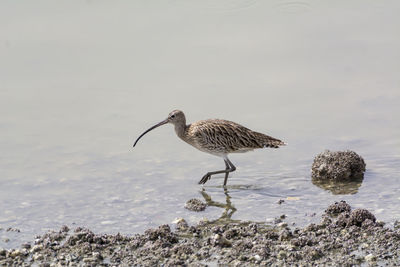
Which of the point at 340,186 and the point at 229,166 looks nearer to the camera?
the point at 340,186

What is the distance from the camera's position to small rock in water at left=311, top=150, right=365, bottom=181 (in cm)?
1156

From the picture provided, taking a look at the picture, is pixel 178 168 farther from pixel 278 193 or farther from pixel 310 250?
pixel 310 250

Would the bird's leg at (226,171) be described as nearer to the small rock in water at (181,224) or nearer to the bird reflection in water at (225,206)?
the bird reflection in water at (225,206)

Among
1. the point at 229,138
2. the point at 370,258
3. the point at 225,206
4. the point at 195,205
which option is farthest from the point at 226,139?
the point at 370,258

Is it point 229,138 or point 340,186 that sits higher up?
point 229,138

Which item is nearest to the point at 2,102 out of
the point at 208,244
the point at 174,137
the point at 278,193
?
the point at 174,137

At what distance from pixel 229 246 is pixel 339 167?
310cm

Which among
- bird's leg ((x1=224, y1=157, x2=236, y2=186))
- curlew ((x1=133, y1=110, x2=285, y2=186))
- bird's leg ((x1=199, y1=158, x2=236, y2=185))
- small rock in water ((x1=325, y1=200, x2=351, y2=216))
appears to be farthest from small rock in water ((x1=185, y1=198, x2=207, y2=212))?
small rock in water ((x1=325, y1=200, x2=351, y2=216))

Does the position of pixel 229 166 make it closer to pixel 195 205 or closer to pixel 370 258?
pixel 195 205

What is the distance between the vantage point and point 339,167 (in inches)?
456

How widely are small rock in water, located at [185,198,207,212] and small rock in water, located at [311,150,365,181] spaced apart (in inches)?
73.6

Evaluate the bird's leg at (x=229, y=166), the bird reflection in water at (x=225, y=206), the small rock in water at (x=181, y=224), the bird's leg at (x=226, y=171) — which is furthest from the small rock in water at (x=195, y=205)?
Result: the bird's leg at (x=229, y=166)

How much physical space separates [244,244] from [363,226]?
1438mm

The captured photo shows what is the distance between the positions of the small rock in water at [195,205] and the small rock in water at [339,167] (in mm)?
1869
